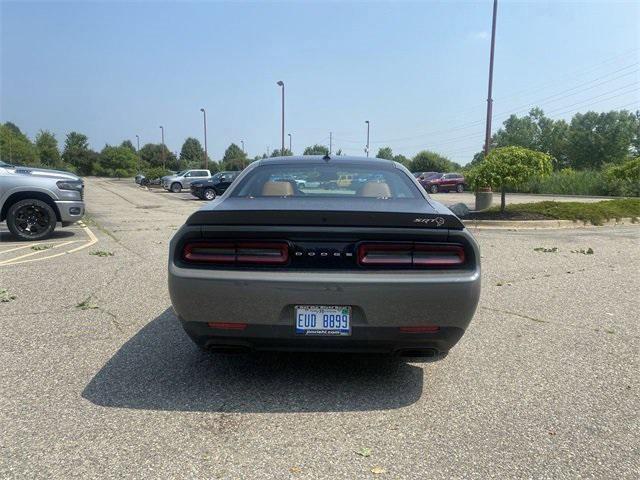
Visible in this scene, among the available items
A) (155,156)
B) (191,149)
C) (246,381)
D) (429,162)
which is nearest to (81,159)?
(155,156)

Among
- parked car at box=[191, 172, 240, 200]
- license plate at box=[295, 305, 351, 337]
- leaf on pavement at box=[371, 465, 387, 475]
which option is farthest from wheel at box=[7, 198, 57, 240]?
parked car at box=[191, 172, 240, 200]

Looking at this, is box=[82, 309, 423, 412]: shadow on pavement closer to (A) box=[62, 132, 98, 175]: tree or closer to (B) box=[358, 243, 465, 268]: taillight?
(B) box=[358, 243, 465, 268]: taillight

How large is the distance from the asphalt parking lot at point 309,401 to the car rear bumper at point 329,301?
43 cm

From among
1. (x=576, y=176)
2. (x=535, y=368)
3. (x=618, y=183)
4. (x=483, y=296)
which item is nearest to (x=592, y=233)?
(x=483, y=296)

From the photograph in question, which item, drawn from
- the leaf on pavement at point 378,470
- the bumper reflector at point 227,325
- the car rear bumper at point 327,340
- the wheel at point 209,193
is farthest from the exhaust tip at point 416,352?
the wheel at point 209,193

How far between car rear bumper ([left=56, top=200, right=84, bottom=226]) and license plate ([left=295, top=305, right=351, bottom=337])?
28.0 ft

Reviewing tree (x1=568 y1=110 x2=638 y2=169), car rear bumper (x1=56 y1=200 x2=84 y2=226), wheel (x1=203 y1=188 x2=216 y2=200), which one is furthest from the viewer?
tree (x1=568 y1=110 x2=638 y2=169)

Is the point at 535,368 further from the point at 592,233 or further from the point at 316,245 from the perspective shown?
the point at 592,233

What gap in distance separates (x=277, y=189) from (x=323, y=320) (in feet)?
4.51

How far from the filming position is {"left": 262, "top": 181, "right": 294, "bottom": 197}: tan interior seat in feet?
13.6

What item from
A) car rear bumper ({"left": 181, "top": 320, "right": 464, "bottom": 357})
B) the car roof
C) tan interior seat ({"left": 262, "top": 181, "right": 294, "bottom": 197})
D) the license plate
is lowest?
car rear bumper ({"left": 181, "top": 320, "right": 464, "bottom": 357})

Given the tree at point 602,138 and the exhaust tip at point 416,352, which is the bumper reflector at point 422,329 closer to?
the exhaust tip at point 416,352

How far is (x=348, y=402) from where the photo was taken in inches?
131

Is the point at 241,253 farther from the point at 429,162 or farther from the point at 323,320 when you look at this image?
the point at 429,162
